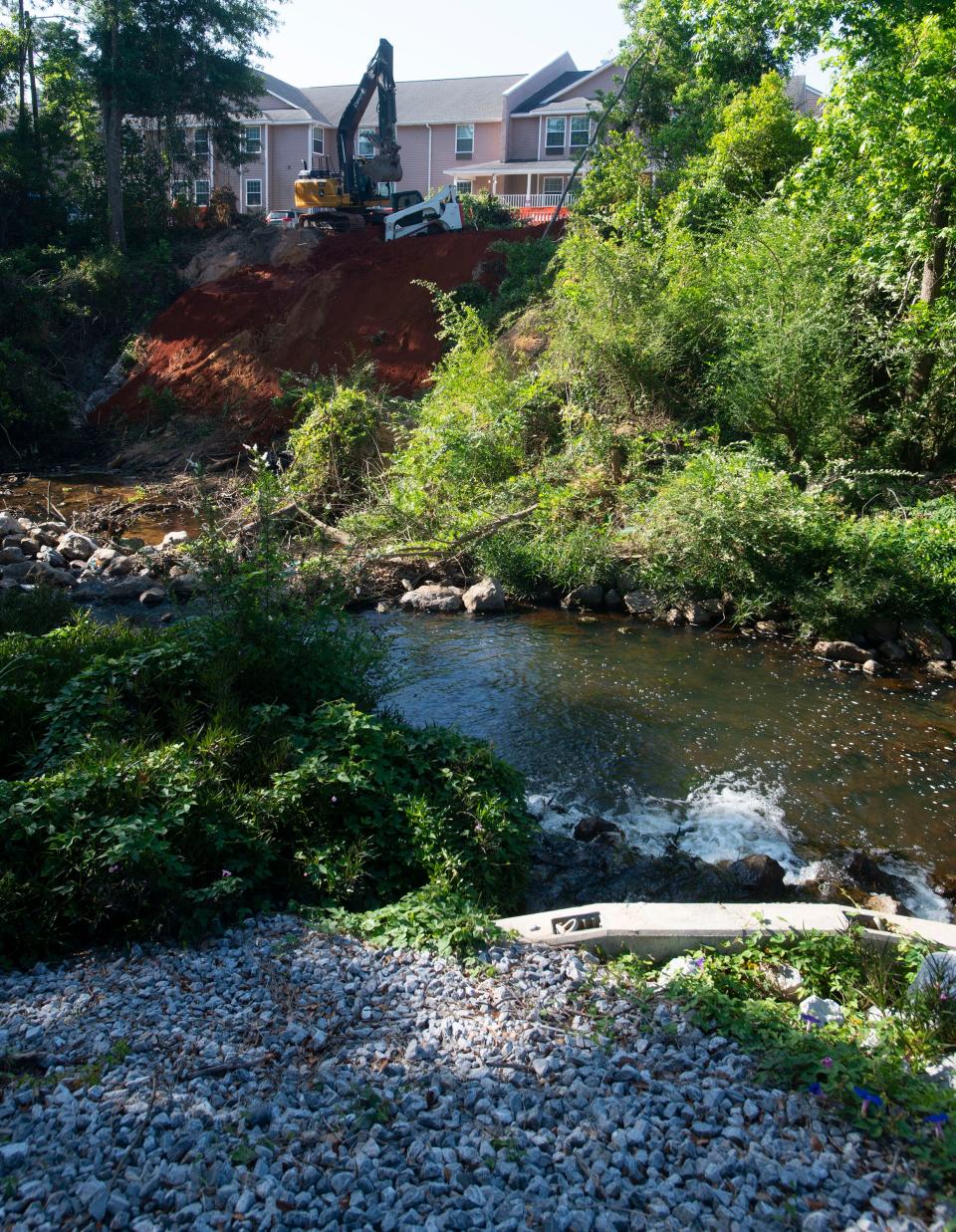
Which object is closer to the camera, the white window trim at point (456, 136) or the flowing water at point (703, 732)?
the flowing water at point (703, 732)

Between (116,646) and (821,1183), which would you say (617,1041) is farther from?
(116,646)

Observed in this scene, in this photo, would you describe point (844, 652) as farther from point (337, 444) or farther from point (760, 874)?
point (337, 444)

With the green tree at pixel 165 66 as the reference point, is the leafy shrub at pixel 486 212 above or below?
below

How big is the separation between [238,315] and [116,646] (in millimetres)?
22638

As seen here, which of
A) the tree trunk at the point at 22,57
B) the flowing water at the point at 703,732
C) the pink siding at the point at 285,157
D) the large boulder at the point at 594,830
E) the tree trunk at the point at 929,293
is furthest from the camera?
the pink siding at the point at 285,157

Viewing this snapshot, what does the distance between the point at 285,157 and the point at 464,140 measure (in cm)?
834

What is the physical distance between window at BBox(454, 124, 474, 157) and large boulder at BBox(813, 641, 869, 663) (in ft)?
122

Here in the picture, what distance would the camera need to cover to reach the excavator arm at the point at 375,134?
89.7ft

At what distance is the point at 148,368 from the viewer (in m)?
26.5

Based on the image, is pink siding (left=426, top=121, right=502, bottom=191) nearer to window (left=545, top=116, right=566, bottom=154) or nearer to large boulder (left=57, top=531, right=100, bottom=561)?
window (left=545, top=116, right=566, bottom=154)

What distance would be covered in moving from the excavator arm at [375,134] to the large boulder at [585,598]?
66.7 feet

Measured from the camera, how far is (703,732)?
8.82m

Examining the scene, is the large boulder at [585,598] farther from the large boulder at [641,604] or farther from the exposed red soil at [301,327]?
the exposed red soil at [301,327]

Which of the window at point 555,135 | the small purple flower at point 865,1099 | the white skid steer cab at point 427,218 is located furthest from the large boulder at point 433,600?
the window at point 555,135
